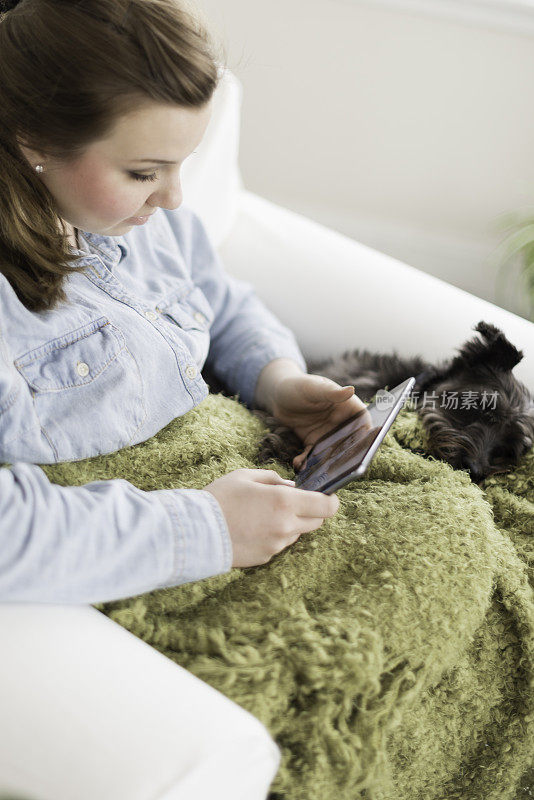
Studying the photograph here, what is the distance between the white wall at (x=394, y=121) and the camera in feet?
7.23

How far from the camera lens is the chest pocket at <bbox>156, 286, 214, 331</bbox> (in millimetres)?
1174

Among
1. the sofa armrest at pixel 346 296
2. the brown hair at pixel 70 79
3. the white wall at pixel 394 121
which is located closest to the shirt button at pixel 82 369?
the brown hair at pixel 70 79

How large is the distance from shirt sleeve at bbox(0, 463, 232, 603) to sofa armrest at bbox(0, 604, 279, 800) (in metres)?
0.05

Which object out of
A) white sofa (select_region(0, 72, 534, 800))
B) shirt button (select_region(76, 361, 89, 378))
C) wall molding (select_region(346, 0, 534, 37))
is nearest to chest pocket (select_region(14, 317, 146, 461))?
shirt button (select_region(76, 361, 89, 378))

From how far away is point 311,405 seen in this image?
117cm

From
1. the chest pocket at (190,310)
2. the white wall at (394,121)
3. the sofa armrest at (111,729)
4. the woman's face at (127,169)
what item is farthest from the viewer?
the white wall at (394,121)

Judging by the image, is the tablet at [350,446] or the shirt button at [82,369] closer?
the tablet at [350,446]

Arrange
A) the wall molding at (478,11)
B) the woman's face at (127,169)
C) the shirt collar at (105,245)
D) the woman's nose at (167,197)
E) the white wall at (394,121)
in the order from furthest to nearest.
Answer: the white wall at (394,121) → the wall molding at (478,11) → the shirt collar at (105,245) → the woman's nose at (167,197) → the woman's face at (127,169)

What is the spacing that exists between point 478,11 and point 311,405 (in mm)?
1635

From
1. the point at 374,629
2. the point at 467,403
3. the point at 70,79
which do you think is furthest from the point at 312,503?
the point at 70,79

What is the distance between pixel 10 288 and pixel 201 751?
58 cm

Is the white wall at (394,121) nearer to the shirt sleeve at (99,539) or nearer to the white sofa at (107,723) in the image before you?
the shirt sleeve at (99,539)

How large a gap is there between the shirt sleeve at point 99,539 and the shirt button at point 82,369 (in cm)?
16

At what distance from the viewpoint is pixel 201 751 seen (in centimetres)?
62
